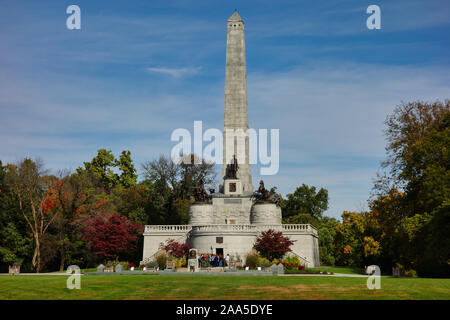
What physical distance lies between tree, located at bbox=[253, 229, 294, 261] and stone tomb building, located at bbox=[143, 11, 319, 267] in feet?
4.44

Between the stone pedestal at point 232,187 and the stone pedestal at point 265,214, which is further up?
the stone pedestal at point 232,187

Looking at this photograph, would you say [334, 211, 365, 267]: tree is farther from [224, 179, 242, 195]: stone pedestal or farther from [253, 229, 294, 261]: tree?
[224, 179, 242, 195]: stone pedestal

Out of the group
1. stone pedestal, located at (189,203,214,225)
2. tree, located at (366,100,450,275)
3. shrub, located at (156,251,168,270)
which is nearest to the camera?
tree, located at (366,100,450,275)

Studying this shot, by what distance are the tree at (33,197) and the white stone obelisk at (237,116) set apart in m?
22.5

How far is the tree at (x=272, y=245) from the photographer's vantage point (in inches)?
2167

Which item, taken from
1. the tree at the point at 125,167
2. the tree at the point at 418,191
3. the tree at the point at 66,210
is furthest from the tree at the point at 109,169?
the tree at the point at 418,191

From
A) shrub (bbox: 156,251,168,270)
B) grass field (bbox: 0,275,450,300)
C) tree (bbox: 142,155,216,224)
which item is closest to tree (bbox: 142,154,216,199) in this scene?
tree (bbox: 142,155,216,224)

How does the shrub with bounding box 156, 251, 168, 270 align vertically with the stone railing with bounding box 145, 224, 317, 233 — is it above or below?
below

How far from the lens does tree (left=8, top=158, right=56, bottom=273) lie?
60094 millimetres

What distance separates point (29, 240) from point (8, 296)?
39.0 meters

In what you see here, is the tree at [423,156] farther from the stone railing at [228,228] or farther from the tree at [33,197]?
the tree at [33,197]

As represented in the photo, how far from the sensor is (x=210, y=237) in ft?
184
